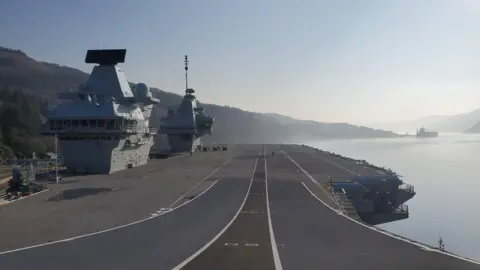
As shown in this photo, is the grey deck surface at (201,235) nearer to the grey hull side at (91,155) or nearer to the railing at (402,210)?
the railing at (402,210)

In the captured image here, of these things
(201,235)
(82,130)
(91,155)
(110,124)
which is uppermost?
(110,124)

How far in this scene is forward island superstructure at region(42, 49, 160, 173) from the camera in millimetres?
43938

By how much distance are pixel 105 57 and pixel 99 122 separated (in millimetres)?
9549

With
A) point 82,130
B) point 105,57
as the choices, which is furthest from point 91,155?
point 105,57

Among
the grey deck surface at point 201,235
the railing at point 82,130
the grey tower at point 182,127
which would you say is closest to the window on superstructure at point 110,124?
the railing at point 82,130

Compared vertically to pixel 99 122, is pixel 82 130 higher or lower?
lower

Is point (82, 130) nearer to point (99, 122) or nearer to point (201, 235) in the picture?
point (99, 122)

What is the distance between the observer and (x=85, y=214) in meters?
22.3

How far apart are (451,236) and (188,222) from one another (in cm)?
3179

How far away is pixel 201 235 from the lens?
17047 mm

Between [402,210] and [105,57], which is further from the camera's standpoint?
[105,57]

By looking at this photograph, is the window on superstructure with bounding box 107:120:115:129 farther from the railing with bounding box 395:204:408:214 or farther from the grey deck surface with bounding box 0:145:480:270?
the railing with bounding box 395:204:408:214

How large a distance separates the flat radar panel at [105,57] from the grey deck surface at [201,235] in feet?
73.5

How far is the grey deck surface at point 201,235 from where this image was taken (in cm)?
1260
